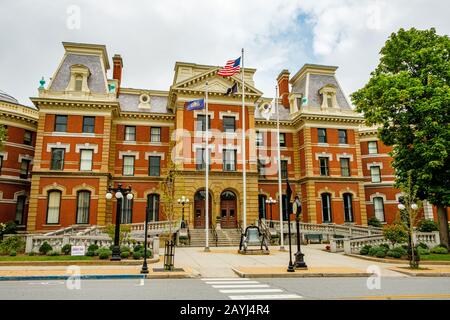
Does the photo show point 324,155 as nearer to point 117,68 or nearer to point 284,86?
point 284,86

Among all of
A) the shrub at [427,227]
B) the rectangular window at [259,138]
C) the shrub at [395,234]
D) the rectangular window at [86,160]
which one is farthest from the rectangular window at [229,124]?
the shrub at [427,227]

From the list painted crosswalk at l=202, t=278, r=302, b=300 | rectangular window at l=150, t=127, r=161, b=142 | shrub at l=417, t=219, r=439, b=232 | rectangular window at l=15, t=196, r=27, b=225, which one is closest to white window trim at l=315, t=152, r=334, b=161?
shrub at l=417, t=219, r=439, b=232

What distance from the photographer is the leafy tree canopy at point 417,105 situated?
21.7m

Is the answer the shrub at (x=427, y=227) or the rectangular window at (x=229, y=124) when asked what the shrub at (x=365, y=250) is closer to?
the shrub at (x=427, y=227)

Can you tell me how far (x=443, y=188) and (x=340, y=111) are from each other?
19.1 meters

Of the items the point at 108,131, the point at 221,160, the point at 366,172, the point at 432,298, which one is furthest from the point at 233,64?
the point at 366,172

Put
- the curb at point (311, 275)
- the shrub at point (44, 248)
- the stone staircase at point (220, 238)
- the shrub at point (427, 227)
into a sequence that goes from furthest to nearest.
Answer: the shrub at point (427, 227), the stone staircase at point (220, 238), the shrub at point (44, 248), the curb at point (311, 275)

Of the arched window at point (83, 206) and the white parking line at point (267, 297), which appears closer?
the white parking line at point (267, 297)

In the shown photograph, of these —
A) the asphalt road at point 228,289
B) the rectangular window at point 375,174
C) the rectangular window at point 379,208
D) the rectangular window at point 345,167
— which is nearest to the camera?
the asphalt road at point 228,289

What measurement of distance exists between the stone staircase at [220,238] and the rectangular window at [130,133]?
1305 cm

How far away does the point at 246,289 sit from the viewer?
423 inches

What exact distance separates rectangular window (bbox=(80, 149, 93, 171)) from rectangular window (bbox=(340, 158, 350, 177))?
92.5 ft
